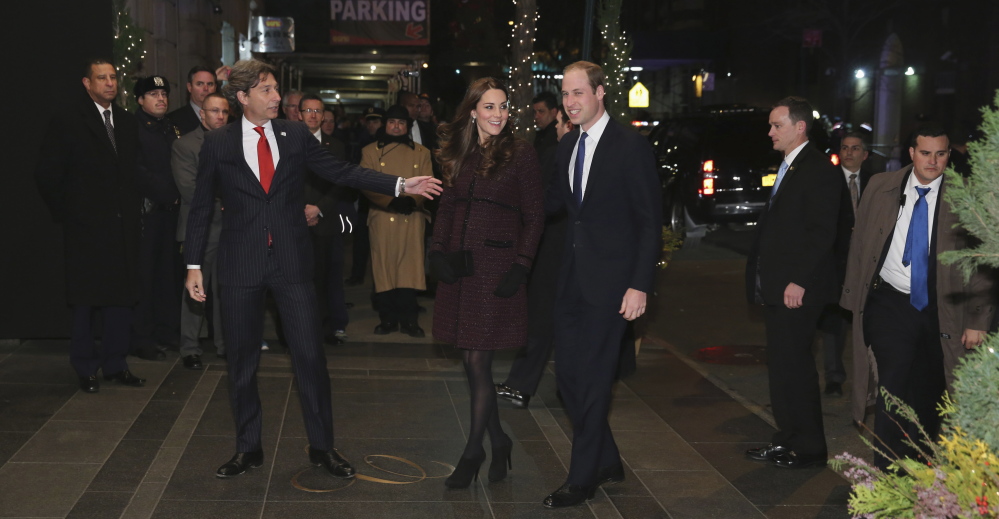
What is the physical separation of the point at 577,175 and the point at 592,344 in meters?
0.83

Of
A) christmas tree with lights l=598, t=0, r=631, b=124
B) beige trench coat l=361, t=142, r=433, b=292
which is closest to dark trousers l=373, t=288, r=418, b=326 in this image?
beige trench coat l=361, t=142, r=433, b=292

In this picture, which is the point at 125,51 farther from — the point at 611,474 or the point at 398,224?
the point at 611,474

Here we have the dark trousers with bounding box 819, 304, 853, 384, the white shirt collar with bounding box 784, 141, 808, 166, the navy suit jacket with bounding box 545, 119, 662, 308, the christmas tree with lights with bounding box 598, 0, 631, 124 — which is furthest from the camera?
the christmas tree with lights with bounding box 598, 0, 631, 124

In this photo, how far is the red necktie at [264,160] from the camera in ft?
17.4

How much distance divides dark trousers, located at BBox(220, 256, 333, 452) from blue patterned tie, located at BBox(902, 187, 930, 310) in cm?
303

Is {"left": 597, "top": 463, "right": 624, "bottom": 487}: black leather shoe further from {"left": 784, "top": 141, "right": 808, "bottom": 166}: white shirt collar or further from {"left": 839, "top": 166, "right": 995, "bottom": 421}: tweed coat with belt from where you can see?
{"left": 784, "top": 141, "right": 808, "bottom": 166}: white shirt collar

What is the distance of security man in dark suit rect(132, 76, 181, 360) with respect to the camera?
26.0 feet

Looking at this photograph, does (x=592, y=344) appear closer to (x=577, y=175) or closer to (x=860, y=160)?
(x=577, y=175)

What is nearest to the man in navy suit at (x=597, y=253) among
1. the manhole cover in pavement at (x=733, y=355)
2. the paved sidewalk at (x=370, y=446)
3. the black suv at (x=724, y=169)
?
the paved sidewalk at (x=370, y=446)

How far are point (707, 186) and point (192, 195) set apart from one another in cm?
1021

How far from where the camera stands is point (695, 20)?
51156 millimetres

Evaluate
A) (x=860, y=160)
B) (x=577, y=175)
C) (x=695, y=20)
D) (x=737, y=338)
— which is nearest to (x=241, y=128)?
(x=577, y=175)

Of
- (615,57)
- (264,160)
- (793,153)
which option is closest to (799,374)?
(793,153)

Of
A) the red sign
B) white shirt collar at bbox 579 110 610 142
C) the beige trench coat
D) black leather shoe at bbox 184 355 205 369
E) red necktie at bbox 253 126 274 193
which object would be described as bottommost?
black leather shoe at bbox 184 355 205 369
